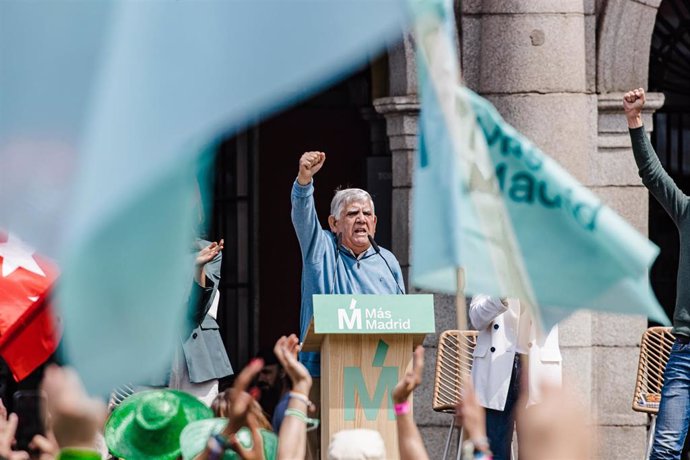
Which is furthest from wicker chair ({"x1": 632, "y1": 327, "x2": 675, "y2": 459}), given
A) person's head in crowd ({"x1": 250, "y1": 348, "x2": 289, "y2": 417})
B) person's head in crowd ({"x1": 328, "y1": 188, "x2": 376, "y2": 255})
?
person's head in crowd ({"x1": 250, "y1": 348, "x2": 289, "y2": 417})

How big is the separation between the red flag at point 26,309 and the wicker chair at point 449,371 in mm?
2297

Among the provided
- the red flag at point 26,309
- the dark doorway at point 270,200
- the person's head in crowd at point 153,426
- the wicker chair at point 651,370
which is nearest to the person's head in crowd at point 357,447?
the person's head in crowd at point 153,426

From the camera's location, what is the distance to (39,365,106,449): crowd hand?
18.7 feet

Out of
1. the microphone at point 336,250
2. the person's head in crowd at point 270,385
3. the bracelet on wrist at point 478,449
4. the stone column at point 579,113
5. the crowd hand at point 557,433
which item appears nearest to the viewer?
the crowd hand at point 557,433

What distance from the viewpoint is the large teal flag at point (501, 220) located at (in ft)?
21.4

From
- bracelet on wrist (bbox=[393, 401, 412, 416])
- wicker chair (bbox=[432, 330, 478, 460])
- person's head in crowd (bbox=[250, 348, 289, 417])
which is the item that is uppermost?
bracelet on wrist (bbox=[393, 401, 412, 416])

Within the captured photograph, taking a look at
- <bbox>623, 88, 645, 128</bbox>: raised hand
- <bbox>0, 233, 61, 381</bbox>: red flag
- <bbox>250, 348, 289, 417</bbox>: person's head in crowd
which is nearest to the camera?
<bbox>0, 233, 61, 381</bbox>: red flag

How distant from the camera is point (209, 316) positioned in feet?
36.2

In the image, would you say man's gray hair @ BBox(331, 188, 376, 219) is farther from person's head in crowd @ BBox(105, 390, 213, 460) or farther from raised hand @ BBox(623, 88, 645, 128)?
person's head in crowd @ BBox(105, 390, 213, 460)

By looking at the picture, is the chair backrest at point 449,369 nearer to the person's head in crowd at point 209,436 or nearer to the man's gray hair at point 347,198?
the man's gray hair at point 347,198

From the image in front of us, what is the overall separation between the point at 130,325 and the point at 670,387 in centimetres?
443

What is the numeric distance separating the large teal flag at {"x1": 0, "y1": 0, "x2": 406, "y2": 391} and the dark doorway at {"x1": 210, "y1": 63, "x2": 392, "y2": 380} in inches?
325

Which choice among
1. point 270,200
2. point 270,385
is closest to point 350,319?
point 270,385

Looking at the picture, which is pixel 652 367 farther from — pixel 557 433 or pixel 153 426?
pixel 557 433
